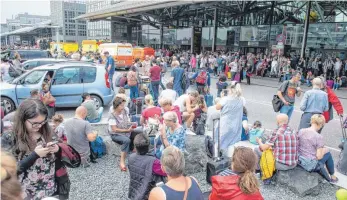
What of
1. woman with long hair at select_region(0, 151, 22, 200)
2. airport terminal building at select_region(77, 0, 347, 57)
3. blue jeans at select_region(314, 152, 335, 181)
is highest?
airport terminal building at select_region(77, 0, 347, 57)

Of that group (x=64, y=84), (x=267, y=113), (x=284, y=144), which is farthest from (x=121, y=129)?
(x=267, y=113)

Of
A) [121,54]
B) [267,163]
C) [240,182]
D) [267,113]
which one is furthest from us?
[121,54]

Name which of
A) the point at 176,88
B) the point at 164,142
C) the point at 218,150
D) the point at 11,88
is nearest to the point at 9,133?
the point at 164,142

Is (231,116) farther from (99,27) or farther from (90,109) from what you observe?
(99,27)

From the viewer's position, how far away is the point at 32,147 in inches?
90.7

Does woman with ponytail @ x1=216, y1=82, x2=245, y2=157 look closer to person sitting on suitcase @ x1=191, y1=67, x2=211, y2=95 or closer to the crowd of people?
the crowd of people

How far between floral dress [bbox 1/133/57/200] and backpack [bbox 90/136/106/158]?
318 centimetres

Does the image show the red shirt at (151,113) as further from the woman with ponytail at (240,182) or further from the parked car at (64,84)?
the parked car at (64,84)

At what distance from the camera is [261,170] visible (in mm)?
4836

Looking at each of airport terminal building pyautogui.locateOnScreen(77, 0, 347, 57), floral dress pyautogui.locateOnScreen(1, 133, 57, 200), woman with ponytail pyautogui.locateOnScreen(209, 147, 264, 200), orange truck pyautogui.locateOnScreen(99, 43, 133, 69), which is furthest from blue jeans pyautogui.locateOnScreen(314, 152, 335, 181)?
orange truck pyautogui.locateOnScreen(99, 43, 133, 69)

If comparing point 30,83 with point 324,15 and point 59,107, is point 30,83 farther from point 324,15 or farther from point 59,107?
point 324,15

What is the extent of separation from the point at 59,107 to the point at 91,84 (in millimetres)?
1361

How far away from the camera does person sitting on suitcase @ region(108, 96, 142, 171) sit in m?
5.25

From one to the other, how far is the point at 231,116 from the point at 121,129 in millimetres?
2058
